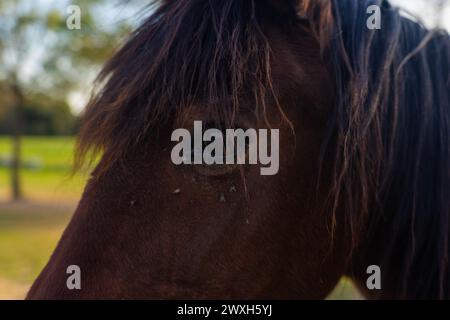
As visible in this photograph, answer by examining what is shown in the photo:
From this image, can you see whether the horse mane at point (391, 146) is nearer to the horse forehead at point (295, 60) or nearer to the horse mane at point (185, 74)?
the horse forehead at point (295, 60)

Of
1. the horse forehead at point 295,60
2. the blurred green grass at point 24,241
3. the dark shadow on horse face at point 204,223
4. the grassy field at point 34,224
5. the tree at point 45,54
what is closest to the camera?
the dark shadow on horse face at point 204,223

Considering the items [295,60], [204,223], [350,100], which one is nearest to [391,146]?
[350,100]

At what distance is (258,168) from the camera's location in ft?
4.67

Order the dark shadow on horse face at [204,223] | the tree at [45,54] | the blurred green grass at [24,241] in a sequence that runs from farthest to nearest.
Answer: the tree at [45,54], the blurred green grass at [24,241], the dark shadow on horse face at [204,223]

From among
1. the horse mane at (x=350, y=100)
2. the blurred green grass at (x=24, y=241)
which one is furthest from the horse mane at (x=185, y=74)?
the blurred green grass at (x=24, y=241)

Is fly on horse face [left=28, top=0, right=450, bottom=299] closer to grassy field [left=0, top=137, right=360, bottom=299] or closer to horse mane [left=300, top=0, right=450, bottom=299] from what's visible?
horse mane [left=300, top=0, right=450, bottom=299]

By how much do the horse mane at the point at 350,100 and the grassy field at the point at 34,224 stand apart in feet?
1.30

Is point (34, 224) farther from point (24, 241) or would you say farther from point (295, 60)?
point (295, 60)

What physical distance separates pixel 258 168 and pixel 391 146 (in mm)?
455

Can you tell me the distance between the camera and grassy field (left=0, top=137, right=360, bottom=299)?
290cm

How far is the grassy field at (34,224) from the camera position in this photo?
2896 mm

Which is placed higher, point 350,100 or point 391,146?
point 350,100

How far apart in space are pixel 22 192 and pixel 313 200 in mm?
18938
